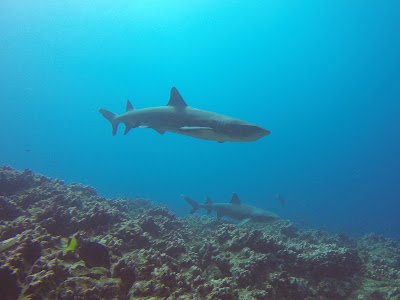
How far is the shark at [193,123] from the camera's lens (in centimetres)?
619

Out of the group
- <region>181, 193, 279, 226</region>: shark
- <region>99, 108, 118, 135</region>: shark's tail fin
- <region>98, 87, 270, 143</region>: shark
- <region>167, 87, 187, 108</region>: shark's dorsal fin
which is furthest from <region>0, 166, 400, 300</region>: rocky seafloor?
<region>181, 193, 279, 226</region>: shark

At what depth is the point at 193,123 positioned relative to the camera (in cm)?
726

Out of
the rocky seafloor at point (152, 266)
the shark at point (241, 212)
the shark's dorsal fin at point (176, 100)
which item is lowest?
the rocky seafloor at point (152, 266)

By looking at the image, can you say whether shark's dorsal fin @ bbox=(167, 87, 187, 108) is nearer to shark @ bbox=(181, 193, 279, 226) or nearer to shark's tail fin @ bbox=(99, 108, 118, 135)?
shark's tail fin @ bbox=(99, 108, 118, 135)

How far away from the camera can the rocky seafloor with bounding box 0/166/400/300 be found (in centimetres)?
305

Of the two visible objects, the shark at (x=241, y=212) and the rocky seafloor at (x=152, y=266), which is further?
the shark at (x=241, y=212)

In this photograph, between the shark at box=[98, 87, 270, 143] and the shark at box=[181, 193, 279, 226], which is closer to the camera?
the shark at box=[98, 87, 270, 143]

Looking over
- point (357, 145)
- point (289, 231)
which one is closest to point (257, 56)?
point (357, 145)

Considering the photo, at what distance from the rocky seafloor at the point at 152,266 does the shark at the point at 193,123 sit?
8.60ft

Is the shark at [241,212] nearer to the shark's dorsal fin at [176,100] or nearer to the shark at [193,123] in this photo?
the shark at [193,123]

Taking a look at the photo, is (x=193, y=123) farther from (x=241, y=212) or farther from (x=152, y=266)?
(x=241, y=212)

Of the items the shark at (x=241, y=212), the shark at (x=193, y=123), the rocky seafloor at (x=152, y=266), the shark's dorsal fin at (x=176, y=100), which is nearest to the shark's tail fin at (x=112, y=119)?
the shark at (x=193, y=123)

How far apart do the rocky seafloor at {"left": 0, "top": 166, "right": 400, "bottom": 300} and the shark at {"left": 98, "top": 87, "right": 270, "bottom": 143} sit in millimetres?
2622

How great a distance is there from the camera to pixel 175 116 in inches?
302
